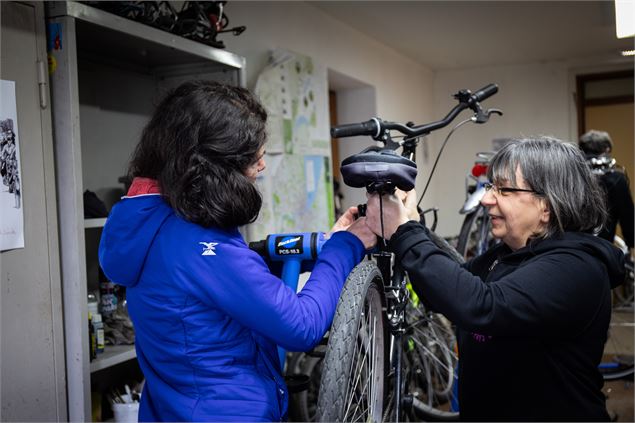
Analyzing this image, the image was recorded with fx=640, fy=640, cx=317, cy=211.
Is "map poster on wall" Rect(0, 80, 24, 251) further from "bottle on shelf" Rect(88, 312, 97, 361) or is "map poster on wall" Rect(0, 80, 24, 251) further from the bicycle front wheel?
the bicycle front wheel

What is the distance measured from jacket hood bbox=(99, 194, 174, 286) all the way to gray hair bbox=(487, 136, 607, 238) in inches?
28.1

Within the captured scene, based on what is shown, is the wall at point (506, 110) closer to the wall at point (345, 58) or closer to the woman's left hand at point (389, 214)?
the wall at point (345, 58)

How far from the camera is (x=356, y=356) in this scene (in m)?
1.36

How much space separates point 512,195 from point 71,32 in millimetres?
1235

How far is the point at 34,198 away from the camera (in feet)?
5.60

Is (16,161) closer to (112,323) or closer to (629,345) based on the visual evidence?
(112,323)

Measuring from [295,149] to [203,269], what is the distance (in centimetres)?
280

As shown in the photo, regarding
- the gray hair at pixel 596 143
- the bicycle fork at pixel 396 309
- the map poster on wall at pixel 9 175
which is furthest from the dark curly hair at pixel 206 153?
the gray hair at pixel 596 143

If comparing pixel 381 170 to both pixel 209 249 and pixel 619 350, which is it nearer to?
pixel 209 249

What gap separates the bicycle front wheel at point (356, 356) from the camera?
1.12m

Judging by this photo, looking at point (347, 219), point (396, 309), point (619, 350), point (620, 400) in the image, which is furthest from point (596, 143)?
point (347, 219)

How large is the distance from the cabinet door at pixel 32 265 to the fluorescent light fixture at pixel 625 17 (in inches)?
54.9

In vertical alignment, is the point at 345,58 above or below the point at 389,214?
above

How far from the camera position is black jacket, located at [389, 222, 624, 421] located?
1.17 metres
